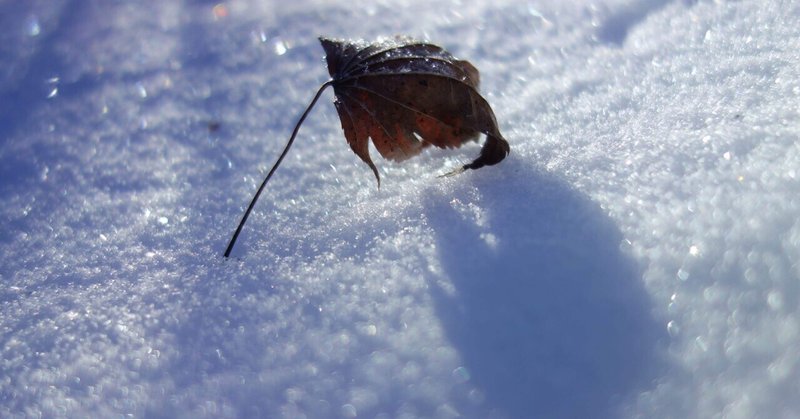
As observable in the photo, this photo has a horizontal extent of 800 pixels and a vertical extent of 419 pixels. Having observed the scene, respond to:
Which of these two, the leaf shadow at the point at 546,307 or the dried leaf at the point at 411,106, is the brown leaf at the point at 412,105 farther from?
the leaf shadow at the point at 546,307

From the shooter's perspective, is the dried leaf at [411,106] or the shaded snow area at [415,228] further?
the dried leaf at [411,106]

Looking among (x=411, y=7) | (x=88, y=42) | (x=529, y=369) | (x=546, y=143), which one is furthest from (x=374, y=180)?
(x=88, y=42)

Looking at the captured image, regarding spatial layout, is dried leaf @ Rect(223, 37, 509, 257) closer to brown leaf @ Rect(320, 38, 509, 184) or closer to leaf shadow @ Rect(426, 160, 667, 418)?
brown leaf @ Rect(320, 38, 509, 184)

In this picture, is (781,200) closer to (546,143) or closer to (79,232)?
(546,143)

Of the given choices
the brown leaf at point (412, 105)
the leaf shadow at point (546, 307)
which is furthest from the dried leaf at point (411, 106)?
the leaf shadow at point (546, 307)

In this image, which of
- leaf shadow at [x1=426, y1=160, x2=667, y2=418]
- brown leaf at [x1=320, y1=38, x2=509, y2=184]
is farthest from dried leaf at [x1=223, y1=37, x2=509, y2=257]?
leaf shadow at [x1=426, y1=160, x2=667, y2=418]

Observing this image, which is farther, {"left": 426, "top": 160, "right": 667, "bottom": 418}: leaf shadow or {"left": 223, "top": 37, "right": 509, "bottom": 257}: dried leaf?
{"left": 223, "top": 37, "right": 509, "bottom": 257}: dried leaf

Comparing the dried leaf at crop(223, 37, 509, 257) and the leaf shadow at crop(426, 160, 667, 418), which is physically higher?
the dried leaf at crop(223, 37, 509, 257)
